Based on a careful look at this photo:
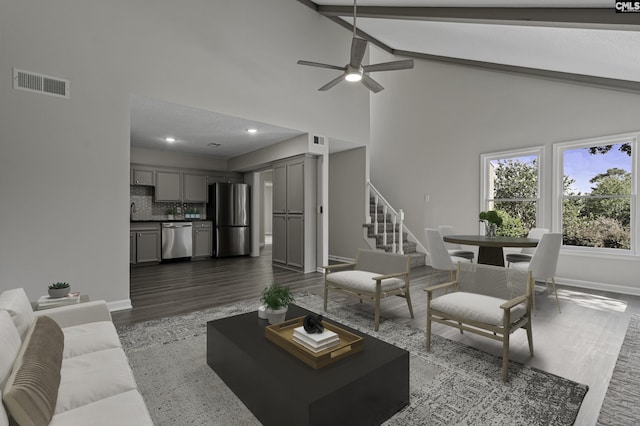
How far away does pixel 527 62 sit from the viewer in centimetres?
484

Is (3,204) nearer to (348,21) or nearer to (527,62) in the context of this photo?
(348,21)

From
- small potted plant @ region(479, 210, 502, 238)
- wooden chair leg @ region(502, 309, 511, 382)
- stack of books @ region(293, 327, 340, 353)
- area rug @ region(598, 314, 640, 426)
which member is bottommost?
area rug @ region(598, 314, 640, 426)

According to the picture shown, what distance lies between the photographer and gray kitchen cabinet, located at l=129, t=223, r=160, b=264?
6.66 meters

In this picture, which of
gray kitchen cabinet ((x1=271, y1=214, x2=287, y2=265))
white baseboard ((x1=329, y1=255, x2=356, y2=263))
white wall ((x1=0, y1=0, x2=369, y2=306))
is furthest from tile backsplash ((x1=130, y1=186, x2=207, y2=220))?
white baseboard ((x1=329, y1=255, x2=356, y2=263))

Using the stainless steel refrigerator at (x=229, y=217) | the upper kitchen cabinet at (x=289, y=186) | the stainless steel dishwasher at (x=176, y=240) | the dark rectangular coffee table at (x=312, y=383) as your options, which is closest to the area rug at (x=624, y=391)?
the dark rectangular coffee table at (x=312, y=383)

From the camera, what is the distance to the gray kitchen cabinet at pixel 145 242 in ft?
21.8

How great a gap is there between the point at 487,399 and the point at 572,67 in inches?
189

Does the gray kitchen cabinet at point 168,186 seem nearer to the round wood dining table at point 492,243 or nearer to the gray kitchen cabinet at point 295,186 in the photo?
the gray kitchen cabinet at point 295,186

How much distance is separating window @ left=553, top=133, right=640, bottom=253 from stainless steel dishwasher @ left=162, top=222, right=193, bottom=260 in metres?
7.38

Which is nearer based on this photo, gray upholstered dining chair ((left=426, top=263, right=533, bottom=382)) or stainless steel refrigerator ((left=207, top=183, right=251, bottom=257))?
gray upholstered dining chair ((left=426, top=263, right=533, bottom=382))

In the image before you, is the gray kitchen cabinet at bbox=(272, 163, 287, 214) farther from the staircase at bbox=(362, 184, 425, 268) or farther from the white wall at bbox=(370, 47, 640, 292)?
the white wall at bbox=(370, 47, 640, 292)

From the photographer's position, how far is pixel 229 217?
7.83 meters

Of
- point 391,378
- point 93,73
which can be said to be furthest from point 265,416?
point 93,73

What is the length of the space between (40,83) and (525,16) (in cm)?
511
